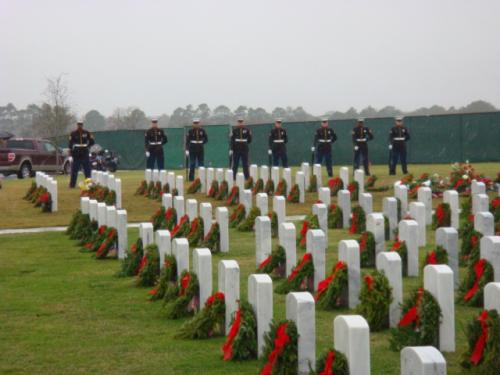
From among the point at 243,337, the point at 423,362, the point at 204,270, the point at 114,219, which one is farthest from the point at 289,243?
the point at 423,362

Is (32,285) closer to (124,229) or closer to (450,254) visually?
(124,229)

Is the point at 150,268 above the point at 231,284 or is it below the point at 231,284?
below

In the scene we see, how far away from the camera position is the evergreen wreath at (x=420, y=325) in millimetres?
7320

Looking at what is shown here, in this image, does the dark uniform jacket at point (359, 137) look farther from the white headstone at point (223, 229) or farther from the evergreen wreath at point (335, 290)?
the evergreen wreath at point (335, 290)

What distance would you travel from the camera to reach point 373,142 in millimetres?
43000

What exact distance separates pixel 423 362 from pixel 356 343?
82 centimetres

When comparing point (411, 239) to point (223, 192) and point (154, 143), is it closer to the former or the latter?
point (223, 192)

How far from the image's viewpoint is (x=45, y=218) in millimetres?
20031

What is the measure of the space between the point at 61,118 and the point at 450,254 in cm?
4677

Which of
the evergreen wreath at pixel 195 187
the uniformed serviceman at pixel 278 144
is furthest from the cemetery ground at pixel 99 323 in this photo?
the uniformed serviceman at pixel 278 144

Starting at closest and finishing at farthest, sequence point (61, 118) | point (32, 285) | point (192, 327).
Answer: point (192, 327), point (32, 285), point (61, 118)

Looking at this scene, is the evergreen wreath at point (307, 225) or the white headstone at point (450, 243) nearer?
the white headstone at point (450, 243)

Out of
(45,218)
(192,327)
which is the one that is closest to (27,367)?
(192,327)

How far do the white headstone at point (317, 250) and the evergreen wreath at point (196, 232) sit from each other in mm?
4193
